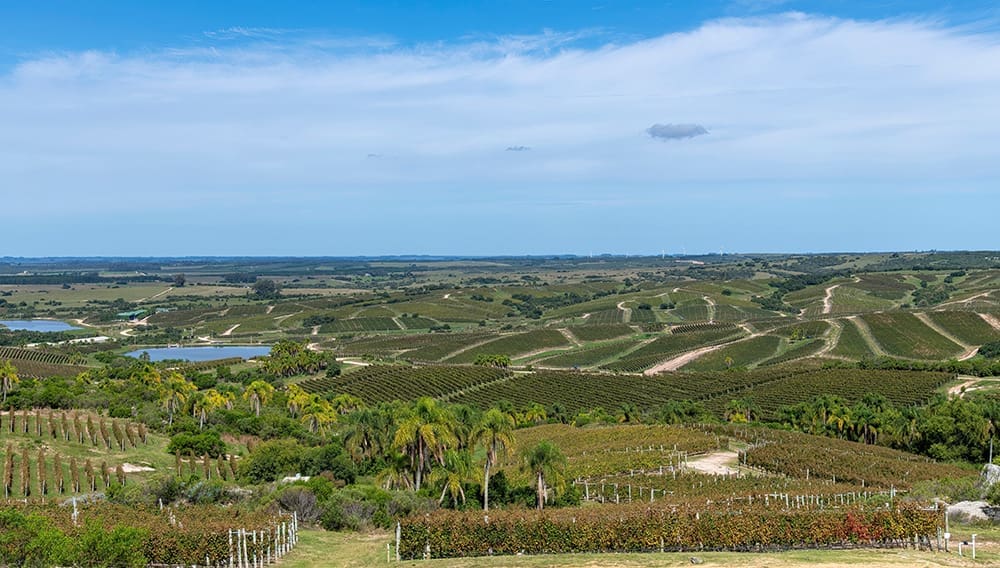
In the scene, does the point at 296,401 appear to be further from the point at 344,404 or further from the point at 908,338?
the point at 908,338

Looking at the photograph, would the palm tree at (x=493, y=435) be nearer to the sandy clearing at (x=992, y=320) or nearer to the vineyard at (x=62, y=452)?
the vineyard at (x=62, y=452)

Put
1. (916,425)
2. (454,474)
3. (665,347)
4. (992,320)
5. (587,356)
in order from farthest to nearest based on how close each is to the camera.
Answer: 1. (665,347)
2. (587,356)
3. (992,320)
4. (916,425)
5. (454,474)

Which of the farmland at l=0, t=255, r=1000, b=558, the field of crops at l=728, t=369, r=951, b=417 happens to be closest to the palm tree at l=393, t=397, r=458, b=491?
the farmland at l=0, t=255, r=1000, b=558

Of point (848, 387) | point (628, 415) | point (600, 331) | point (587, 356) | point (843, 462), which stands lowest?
point (587, 356)

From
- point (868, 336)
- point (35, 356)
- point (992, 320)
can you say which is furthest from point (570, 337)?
point (35, 356)

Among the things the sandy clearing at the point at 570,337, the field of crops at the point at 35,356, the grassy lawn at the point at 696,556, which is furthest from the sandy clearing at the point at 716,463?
the field of crops at the point at 35,356

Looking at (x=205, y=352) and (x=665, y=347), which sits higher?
(x=665, y=347)
